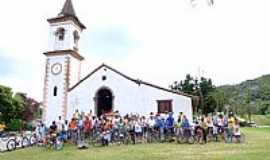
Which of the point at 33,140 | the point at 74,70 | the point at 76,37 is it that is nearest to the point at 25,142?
the point at 33,140

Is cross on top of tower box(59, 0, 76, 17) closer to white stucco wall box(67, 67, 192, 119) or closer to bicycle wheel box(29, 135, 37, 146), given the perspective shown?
white stucco wall box(67, 67, 192, 119)

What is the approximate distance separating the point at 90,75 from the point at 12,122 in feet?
55.4

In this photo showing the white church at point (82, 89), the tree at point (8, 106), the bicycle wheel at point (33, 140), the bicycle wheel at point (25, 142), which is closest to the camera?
the bicycle wheel at point (25, 142)

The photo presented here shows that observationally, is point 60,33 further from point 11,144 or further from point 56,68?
point 11,144

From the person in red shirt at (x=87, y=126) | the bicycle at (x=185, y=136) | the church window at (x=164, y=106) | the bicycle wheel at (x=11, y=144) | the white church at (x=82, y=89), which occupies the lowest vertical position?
the bicycle wheel at (x=11, y=144)

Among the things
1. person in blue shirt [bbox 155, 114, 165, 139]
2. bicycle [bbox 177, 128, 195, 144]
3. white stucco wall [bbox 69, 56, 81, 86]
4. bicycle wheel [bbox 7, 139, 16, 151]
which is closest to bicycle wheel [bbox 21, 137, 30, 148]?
bicycle wheel [bbox 7, 139, 16, 151]

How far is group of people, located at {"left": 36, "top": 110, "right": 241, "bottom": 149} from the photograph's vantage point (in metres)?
15.7

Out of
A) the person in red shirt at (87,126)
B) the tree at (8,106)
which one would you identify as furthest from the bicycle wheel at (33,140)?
the tree at (8,106)

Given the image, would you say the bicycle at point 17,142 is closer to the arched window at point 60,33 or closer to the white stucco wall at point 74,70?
the white stucco wall at point 74,70

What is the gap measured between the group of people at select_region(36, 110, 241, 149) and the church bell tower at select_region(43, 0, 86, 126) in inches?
313

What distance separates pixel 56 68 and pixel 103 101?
476 centimetres

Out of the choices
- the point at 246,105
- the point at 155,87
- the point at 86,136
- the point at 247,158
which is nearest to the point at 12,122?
the point at 155,87

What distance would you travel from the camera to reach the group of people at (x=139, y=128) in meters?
15.7

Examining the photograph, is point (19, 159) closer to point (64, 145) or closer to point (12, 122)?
point (64, 145)
